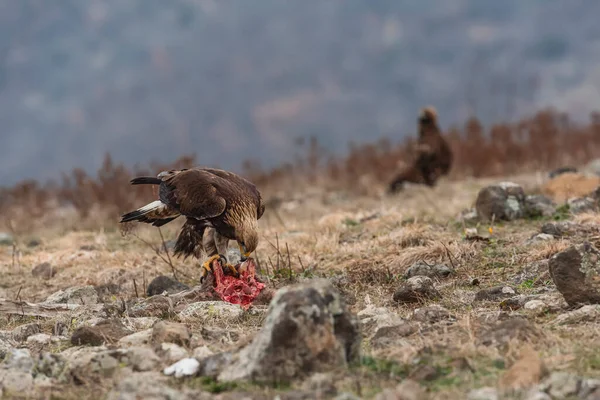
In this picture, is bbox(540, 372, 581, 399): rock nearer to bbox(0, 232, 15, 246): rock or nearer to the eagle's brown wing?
the eagle's brown wing

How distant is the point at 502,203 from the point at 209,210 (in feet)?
11.9

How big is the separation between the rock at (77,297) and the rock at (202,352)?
2618 mm

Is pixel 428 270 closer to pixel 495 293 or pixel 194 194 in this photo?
pixel 495 293

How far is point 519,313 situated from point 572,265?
1.41 feet

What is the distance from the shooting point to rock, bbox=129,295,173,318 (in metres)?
5.62

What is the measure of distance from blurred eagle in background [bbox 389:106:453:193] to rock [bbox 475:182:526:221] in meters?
5.87

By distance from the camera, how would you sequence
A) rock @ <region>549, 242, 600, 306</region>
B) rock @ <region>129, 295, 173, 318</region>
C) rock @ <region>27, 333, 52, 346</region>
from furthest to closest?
Answer: rock @ <region>129, 295, 173, 318</region>
rock @ <region>27, 333, 52, 346</region>
rock @ <region>549, 242, 600, 306</region>

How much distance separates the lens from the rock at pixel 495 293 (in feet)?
17.9

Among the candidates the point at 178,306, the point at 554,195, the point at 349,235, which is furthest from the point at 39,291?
the point at 554,195

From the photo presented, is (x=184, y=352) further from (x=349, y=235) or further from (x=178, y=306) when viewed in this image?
(x=349, y=235)

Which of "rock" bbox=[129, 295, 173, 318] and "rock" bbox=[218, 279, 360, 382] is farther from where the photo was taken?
"rock" bbox=[129, 295, 173, 318]

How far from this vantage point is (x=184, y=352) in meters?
4.30

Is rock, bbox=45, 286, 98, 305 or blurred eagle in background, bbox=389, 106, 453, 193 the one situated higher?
blurred eagle in background, bbox=389, 106, 453, 193

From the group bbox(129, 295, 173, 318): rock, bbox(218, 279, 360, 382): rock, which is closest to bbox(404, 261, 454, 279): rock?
bbox(129, 295, 173, 318): rock
